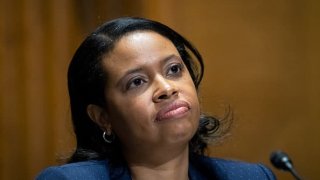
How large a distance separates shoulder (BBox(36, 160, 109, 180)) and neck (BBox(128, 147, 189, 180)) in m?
0.08

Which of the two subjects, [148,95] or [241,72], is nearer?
[148,95]

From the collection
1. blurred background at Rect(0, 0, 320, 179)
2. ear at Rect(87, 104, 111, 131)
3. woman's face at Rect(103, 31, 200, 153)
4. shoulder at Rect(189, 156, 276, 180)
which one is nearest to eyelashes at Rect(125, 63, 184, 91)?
woman's face at Rect(103, 31, 200, 153)

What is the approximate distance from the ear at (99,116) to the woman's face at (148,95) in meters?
0.03

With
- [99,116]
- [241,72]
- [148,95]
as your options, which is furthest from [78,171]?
[241,72]

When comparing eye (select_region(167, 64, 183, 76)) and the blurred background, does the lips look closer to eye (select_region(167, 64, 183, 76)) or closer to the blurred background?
eye (select_region(167, 64, 183, 76))

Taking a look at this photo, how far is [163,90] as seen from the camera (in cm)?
110

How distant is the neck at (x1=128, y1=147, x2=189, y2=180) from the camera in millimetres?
1208

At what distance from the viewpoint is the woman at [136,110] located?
1.11 meters

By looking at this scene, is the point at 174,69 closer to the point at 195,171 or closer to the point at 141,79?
the point at 141,79

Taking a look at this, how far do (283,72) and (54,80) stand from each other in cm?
95

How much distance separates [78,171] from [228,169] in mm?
434

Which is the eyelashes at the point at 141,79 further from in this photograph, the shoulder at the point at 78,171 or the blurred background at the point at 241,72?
the blurred background at the point at 241,72

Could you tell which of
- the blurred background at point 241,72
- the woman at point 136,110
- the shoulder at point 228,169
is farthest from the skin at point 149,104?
the blurred background at point 241,72

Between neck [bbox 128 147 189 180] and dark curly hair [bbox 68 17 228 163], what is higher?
dark curly hair [bbox 68 17 228 163]
